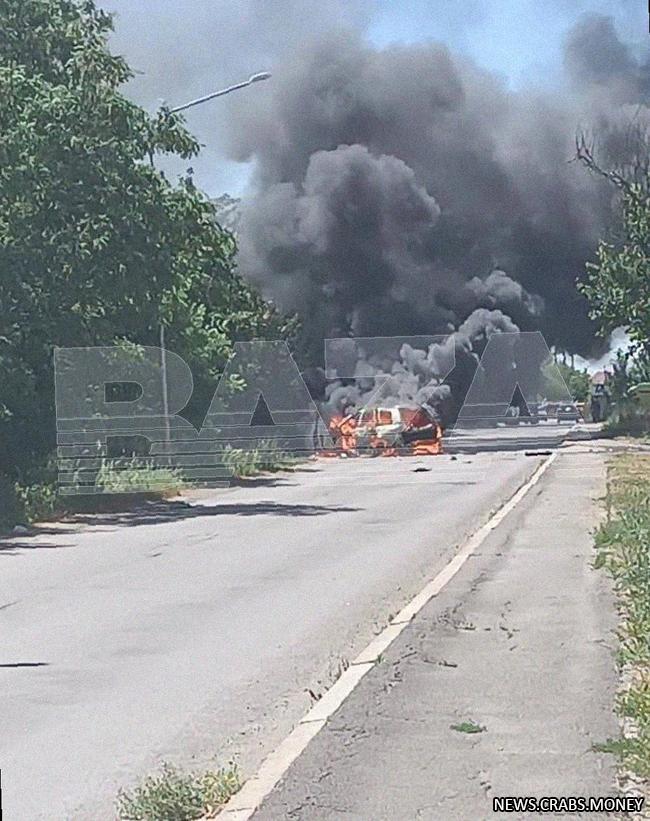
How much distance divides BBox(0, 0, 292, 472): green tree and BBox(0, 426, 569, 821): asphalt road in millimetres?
3043

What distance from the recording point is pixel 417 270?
5303 cm

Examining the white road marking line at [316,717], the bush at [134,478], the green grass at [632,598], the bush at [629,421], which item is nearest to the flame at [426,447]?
the bush at [629,421]

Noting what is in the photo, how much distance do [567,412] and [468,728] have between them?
250ft

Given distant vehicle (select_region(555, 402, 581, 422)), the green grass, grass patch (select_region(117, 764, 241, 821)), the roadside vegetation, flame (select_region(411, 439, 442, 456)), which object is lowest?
grass patch (select_region(117, 764, 241, 821))

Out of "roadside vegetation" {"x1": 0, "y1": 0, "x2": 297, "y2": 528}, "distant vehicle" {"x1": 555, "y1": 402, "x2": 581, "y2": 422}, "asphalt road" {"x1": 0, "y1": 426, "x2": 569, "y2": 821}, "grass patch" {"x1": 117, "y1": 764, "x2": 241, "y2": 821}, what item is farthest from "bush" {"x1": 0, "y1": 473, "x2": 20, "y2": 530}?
"distant vehicle" {"x1": 555, "y1": 402, "x2": 581, "y2": 422}

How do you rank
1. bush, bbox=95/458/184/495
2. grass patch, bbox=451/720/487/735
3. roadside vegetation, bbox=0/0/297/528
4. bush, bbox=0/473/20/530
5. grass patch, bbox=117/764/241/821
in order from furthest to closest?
bush, bbox=95/458/184/495, roadside vegetation, bbox=0/0/297/528, bush, bbox=0/473/20/530, grass patch, bbox=451/720/487/735, grass patch, bbox=117/764/241/821

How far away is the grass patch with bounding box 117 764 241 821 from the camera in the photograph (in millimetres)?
5855

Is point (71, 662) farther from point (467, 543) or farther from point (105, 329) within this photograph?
point (105, 329)

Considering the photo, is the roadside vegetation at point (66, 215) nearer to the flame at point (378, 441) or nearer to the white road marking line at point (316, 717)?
the white road marking line at point (316, 717)

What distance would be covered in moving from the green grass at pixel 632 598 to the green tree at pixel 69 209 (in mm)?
8581

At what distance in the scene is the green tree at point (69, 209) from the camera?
2291 centimetres

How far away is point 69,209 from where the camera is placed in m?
23.4

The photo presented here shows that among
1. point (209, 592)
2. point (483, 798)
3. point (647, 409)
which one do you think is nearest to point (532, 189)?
point (647, 409)

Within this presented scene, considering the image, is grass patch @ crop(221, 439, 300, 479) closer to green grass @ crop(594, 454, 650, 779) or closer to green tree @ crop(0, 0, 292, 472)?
green tree @ crop(0, 0, 292, 472)
